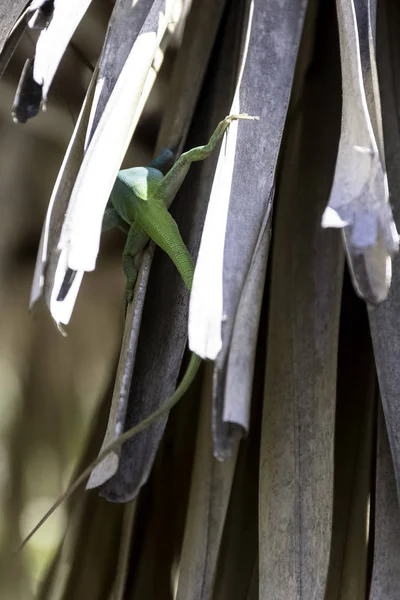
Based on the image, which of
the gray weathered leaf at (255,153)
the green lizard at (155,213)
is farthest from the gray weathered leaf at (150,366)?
the gray weathered leaf at (255,153)

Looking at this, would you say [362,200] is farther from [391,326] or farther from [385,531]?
[385,531]

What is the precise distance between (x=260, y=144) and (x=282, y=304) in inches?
7.4

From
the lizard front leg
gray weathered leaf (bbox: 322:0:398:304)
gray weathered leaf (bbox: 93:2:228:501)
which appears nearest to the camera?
gray weathered leaf (bbox: 322:0:398:304)

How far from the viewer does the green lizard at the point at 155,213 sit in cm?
67

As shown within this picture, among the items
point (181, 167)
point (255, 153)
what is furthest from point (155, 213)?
point (255, 153)

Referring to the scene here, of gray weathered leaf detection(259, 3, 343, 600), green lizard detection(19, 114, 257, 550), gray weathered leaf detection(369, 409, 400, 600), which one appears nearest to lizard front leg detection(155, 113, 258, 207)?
green lizard detection(19, 114, 257, 550)

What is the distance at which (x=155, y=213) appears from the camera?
0.81m

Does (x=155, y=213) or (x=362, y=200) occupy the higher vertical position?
(x=155, y=213)

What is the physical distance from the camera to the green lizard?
2.19ft

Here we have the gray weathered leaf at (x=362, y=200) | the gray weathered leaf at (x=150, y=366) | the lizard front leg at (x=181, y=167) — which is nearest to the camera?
the gray weathered leaf at (x=362, y=200)

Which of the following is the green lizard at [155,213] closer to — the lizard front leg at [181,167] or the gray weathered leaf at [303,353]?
the lizard front leg at [181,167]

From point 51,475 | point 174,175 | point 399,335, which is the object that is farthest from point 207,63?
point 51,475

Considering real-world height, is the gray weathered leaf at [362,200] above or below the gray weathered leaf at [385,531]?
above

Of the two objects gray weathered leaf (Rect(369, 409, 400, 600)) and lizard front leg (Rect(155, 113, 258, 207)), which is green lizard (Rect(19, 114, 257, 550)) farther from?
gray weathered leaf (Rect(369, 409, 400, 600))
